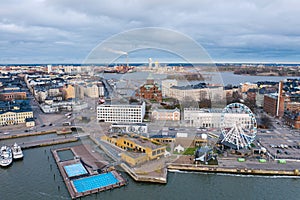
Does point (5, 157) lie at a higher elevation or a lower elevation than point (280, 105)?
lower

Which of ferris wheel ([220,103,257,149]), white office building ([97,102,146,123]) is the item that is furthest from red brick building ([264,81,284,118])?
white office building ([97,102,146,123])

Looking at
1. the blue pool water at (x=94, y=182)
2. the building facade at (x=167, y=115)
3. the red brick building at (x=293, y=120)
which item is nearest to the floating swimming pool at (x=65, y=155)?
the blue pool water at (x=94, y=182)

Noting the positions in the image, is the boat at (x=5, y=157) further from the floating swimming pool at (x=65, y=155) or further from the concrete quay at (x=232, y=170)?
the concrete quay at (x=232, y=170)

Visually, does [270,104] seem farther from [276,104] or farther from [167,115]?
[167,115]

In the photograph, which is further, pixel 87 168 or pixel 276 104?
pixel 276 104

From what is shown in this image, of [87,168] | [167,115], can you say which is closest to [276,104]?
[167,115]

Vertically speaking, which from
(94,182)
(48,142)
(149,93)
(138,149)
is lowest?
(94,182)
